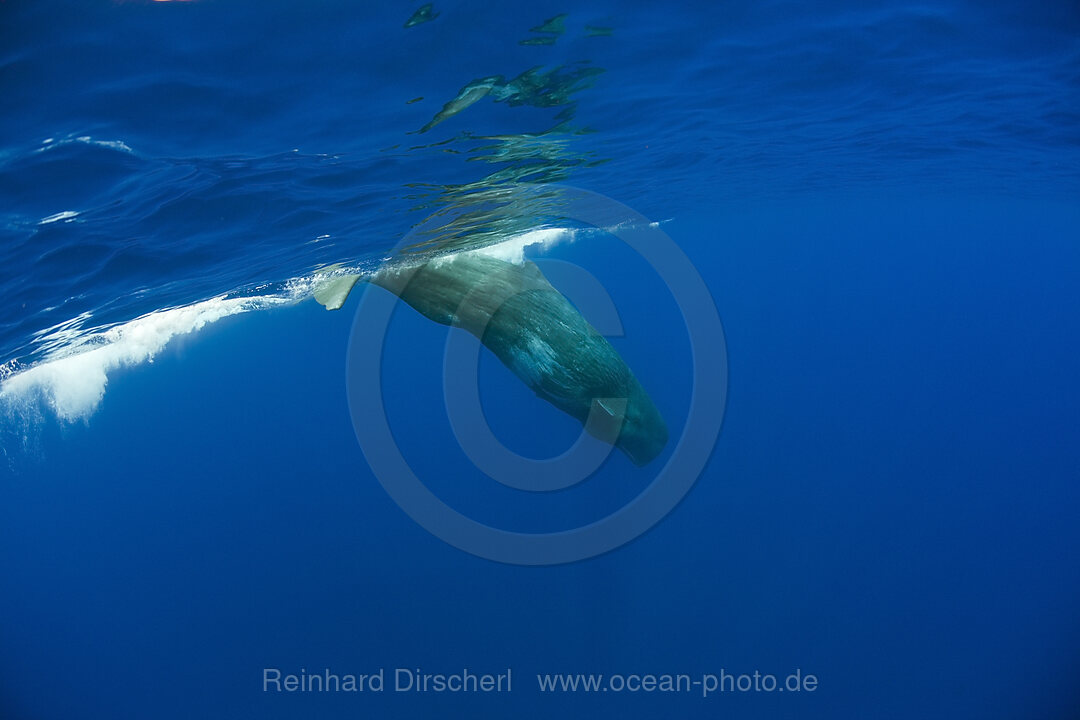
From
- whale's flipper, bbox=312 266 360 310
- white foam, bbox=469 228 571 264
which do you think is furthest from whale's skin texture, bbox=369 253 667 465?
white foam, bbox=469 228 571 264

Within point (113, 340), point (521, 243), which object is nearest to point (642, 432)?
→ point (521, 243)

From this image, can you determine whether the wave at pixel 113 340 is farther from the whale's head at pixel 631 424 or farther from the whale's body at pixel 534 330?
the whale's head at pixel 631 424

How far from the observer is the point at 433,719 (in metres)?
16.8

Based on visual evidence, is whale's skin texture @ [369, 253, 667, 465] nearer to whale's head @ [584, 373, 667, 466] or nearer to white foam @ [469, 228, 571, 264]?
whale's head @ [584, 373, 667, 466]

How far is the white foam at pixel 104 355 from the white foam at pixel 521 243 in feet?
27.5

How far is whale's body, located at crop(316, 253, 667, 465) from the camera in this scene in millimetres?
8234

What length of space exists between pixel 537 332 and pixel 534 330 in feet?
0.18

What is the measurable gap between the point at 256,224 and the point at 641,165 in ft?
25.4

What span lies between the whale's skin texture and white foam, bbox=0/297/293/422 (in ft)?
36.1

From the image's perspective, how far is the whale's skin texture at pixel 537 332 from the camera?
324 inches

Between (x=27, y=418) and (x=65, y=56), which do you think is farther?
(x=27, y=418)

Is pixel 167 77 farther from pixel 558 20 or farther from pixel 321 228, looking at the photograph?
pixel 321 228

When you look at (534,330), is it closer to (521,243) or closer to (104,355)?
(521,243)

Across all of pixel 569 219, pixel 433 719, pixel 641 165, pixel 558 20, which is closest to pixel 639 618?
pixel 433 719
